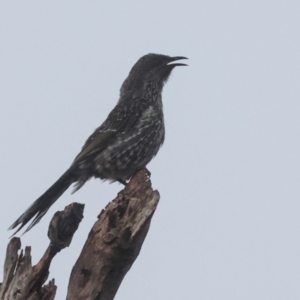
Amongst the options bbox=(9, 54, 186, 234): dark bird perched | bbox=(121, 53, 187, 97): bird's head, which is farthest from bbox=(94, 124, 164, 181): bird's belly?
bbox=(121, 53, 187, 97): bird's head

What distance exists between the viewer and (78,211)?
4.83 m

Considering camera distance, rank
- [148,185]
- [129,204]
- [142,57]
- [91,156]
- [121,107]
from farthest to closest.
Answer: [142,57] → [121,107] → [91,156] → [148,185] → [129,204]

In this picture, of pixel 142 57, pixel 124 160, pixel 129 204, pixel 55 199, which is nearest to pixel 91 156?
pixel 124 160

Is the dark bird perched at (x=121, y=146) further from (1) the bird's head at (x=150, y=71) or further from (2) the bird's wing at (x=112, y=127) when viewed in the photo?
(1) the bird's head at (x=150, y=71)

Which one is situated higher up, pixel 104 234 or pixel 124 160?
pixel 124 160

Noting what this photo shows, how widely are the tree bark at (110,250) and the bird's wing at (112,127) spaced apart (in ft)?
9.49

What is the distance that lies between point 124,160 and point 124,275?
304 centimetres

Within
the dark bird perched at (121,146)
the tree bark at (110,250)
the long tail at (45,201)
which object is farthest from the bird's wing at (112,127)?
the tree bark at (110,250)

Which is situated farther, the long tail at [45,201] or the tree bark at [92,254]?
the long tail at [45,201]

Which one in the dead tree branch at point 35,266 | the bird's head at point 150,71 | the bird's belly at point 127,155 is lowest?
the dead tree branch at point 35,266

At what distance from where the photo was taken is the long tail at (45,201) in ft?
21.0

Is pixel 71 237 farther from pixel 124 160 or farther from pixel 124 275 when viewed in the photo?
pixel 124 160

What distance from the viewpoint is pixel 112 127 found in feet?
26.7

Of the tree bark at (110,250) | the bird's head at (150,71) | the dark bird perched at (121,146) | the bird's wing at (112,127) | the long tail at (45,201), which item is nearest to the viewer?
the tree bark at (110,250)
